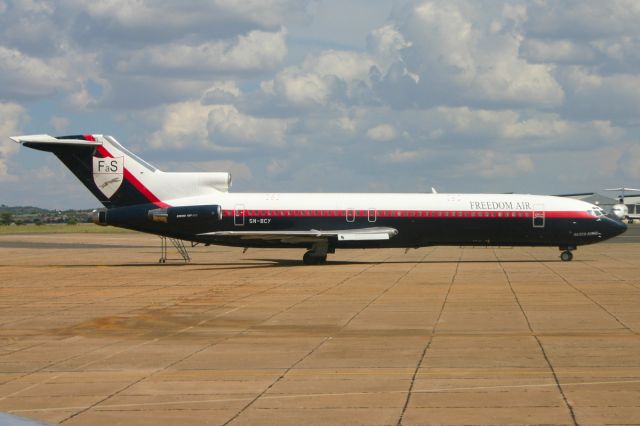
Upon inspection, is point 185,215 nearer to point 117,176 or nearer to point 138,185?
point 138,185

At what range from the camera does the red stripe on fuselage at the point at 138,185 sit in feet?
137

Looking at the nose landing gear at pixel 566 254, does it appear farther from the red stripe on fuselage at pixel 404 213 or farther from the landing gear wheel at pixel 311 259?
the landing gear wheel at pixel 311 259

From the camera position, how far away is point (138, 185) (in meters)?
42.0

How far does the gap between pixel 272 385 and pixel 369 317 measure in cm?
866

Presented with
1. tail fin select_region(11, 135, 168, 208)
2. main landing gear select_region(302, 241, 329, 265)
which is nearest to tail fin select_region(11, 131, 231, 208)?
tail fin select_region(11, 135, 168, 208)

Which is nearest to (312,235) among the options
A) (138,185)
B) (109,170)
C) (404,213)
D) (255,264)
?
(404,213)

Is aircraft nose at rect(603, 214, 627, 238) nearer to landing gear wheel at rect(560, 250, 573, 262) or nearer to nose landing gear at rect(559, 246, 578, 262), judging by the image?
nose landing gear at rect(559, 246, 578, 262)

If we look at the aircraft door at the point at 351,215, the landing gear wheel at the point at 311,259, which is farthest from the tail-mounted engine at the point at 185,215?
→ the aircraft door at the point at 351,215

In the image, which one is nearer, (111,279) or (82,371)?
(82,371)

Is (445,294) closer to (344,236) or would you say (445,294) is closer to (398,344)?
(398,344)

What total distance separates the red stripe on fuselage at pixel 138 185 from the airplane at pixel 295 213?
0.05 meters

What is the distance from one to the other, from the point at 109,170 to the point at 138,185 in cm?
145

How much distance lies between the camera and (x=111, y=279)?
34969 mm

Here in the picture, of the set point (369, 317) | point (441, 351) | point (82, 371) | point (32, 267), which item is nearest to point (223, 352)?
point (82, 371)
